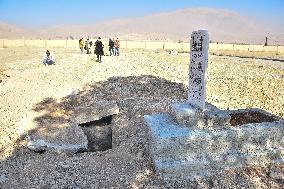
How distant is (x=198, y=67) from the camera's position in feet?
23.6

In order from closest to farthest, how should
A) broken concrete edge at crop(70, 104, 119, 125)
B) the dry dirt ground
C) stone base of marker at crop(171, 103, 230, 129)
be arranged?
the dry dirt ground, stone base of marker at crop(171, 103, 230, 129), broken concrete edge at crop(70, 104, 119, 125)

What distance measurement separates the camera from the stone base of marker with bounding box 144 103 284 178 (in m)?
6.77

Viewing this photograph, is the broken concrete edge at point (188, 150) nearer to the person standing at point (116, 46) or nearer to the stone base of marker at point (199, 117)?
the stone base of marker at point (199, 117)

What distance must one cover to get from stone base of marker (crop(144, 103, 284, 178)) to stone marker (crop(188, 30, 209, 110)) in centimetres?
24

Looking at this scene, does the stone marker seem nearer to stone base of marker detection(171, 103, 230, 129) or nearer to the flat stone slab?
stone base of marker detection(171, 103, 230, 129)

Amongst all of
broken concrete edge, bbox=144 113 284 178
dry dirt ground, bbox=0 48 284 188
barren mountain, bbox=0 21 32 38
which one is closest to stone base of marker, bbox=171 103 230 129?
broken concrete edge, bbox=144 113 284 178

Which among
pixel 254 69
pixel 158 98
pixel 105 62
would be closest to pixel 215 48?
pixel 254 69

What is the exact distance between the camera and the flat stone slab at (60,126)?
887 cm

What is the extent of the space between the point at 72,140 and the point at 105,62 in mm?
10407

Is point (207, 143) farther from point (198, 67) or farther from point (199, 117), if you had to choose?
point (198, 67)

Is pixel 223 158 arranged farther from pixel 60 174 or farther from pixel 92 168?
pixel 60 174

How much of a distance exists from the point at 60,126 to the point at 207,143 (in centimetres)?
479

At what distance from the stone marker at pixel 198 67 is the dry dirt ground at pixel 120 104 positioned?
156 cm

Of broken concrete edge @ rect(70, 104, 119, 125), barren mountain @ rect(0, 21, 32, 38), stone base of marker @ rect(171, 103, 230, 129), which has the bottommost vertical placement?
broken concrete edge @ rect(70, 104, 119, 125)
